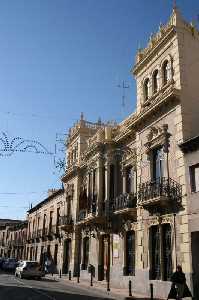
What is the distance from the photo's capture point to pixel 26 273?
29141 millimetres

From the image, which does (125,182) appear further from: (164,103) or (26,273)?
(26,273)

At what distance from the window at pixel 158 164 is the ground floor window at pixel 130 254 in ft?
14.5

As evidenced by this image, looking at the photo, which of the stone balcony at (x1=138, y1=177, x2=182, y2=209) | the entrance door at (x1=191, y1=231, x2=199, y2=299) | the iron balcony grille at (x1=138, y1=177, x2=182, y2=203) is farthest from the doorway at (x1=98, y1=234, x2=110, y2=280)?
the entrance door at (x1=191, y1=231, x2=199, y2=299)

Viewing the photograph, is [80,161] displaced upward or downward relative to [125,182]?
upward

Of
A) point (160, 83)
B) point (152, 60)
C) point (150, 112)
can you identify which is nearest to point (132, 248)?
point (150, 112)

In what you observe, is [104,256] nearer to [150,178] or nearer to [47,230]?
[150,178]

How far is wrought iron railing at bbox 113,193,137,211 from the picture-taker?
888 inches

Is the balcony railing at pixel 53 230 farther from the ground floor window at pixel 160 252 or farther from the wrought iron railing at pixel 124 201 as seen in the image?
the ground floor window at pixel 160 252

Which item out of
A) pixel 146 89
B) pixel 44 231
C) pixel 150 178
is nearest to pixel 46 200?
pixel 44 231

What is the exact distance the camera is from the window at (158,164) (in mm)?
20158

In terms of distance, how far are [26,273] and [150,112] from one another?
1627cm

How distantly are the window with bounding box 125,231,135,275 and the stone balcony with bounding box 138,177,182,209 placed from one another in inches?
144

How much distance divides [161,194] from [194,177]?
193 centimetres

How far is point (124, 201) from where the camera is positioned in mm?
23484
